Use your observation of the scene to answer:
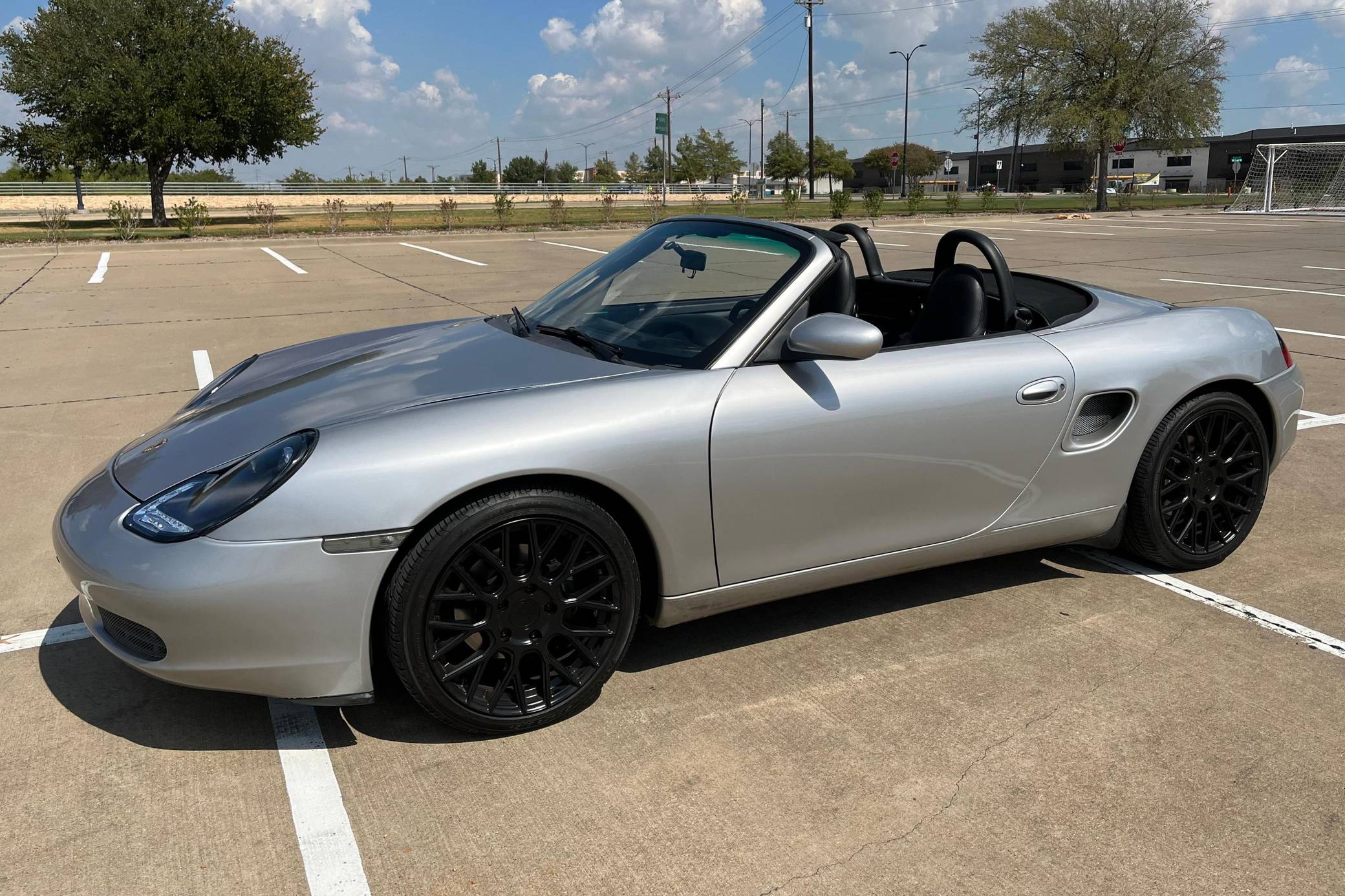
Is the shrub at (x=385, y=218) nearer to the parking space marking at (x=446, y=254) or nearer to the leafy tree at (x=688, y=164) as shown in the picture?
the parking space marking at (x=446, y=254)

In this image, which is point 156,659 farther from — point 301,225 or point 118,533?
point 301,225

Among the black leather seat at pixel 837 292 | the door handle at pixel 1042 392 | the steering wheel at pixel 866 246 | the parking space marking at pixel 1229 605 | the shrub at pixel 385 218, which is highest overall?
the shrub at pixel 385 218

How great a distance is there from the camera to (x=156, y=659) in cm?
255

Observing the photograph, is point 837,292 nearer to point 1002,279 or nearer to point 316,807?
point 1002,279

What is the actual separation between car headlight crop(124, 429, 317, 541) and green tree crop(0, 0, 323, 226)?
34520 millimetres

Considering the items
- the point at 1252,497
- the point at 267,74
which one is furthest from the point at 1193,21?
the point at 1252,497

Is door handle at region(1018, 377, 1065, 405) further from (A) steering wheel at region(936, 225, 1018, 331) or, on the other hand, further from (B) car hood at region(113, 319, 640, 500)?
(B) car hood at region(113, 319, 640, 500)

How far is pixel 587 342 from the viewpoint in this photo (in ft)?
10.8

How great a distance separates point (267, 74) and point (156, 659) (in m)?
36.5

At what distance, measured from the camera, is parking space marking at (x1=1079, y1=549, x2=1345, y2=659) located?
330 centimetres

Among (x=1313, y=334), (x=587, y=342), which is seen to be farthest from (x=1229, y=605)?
(x=1313, y=334)

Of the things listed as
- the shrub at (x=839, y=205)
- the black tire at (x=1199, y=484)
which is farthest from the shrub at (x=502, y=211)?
the black tire at (x=1199, y=484)

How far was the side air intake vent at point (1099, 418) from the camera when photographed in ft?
11.2

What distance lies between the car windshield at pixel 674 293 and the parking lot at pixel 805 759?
1017 mm
